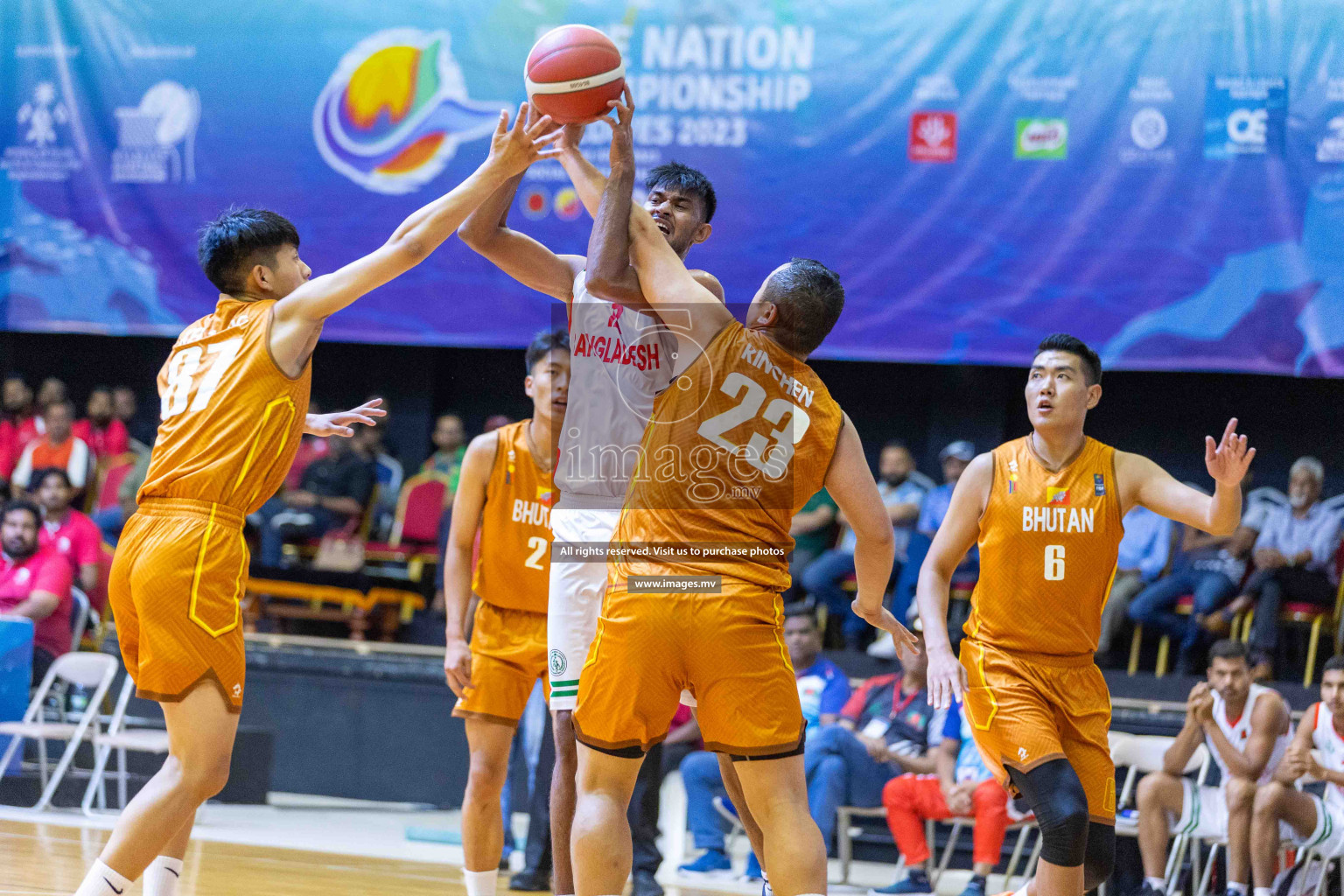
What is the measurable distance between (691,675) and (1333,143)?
7.17m

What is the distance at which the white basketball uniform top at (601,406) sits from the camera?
4375 millimetres

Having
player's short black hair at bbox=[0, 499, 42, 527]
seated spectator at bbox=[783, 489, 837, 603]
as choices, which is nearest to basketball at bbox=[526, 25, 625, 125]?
seated spectator at bbox=[783, 489, 837, 603]

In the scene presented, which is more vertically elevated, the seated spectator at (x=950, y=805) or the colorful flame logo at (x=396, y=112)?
the colorful flame logo at (x=396, y=112)

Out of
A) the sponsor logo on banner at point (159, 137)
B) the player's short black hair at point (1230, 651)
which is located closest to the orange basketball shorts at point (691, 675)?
the player's short black hair at point (1230, 651)

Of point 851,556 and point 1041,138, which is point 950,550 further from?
point 1041,138

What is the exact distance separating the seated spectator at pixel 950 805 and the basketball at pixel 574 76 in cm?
418

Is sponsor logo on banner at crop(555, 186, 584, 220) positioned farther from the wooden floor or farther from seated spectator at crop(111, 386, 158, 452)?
the wooden floor

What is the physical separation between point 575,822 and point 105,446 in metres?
9.18

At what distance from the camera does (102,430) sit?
11.6m

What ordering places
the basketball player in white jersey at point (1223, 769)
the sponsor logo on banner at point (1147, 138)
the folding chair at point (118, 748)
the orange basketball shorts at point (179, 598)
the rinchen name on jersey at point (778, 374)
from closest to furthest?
the rinchen name on jersey at point (778, 374) < the orange basketball shorts at point (179, 598) < the basketball player in white jersey at point (1223, 769) < the folding chair at point (118, 748) < the sponsor logo on banner at point (1147, 138)

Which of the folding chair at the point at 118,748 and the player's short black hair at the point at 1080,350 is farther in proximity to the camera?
the folding chair at the point at 118,748

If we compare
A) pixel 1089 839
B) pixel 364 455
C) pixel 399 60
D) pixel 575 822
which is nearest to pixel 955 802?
pixel 1089 839

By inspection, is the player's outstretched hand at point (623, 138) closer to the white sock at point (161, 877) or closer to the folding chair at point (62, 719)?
the white sock at point (161, 877)

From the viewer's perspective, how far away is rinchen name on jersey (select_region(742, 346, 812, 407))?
3.50 meters
